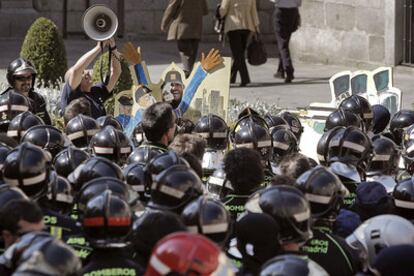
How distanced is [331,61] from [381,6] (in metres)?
1.67

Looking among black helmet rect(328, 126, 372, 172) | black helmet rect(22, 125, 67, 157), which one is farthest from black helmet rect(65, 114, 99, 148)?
black helmet rect(328, 126, 372, 172)

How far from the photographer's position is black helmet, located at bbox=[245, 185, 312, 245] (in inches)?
263

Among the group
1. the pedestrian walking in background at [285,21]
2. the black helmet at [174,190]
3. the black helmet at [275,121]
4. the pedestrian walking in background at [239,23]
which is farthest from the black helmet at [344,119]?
the pedestrian walking in background at [285,21]

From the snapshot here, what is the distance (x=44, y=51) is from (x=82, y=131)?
676 cm

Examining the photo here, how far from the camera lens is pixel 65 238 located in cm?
720

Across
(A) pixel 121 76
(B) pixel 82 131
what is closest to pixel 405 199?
(B) pixel 82 131

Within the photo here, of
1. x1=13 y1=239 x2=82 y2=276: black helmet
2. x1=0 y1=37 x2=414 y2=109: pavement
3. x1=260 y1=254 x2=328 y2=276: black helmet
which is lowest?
x1=0 y1=37 x2=414 y2=109: pavement

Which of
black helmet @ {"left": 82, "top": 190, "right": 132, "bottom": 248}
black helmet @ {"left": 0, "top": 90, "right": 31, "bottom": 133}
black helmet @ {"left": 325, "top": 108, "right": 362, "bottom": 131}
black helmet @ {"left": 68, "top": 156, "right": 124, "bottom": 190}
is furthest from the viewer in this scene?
black helmet @ {"left": 0, "top": 90, "right": 31, "bottom": 133}

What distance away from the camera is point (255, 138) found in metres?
9.49

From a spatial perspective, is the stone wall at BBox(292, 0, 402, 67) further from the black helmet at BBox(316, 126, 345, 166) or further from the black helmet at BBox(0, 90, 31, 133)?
the black helmet at BBox(316, 126, 345, 166)

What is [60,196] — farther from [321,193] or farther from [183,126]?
[183,126]

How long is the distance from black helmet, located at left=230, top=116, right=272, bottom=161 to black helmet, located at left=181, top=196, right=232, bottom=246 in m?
2.74

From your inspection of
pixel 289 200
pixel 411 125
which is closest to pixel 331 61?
pixel 411 125

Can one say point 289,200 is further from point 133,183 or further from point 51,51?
point 51,51
